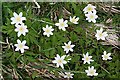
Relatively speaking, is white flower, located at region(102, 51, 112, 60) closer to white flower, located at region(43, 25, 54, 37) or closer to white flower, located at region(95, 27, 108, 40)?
white flower, located at region(95, 27, 108, 40)

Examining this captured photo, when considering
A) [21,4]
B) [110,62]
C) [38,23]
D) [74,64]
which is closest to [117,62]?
[110,62]

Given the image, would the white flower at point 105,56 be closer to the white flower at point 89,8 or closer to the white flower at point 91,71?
the white flower at point 91,71

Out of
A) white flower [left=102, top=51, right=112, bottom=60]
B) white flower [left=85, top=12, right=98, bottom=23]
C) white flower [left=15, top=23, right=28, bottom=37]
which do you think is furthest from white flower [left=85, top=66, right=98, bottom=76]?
white flower [left=15, top=23, right=28, bottom=37]

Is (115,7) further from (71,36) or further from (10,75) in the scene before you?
(10,75)

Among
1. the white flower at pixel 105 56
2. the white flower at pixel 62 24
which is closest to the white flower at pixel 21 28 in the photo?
the white flower at pixel 62 24

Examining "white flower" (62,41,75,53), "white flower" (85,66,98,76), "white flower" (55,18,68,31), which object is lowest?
"white flower" (85,66,98,76)

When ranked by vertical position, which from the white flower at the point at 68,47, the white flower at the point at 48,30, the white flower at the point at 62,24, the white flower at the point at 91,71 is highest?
the white flower at the point at 62,24

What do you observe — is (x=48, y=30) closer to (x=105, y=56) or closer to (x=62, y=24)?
(x=62, y=24)

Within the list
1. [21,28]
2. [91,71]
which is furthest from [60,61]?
[21,28]

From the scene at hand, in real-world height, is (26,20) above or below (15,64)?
above

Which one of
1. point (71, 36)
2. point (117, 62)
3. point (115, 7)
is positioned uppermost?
point (115, 7)
